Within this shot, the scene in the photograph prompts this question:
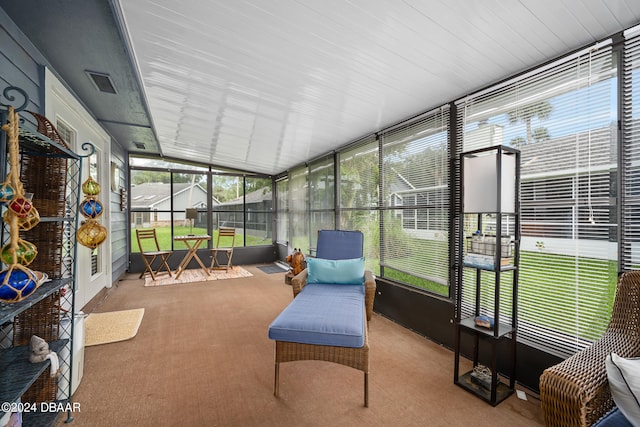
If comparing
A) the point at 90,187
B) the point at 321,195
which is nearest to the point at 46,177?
the point at 90,187

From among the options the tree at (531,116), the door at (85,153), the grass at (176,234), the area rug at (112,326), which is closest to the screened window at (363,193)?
the tree at (531,116)

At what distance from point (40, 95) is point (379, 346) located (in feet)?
12.1

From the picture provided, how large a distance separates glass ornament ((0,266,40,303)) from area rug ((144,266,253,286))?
440 cm

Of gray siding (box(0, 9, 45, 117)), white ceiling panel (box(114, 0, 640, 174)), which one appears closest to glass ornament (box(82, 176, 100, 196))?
gray siding (box(0, 9, 45, 117))

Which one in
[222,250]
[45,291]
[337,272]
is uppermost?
[45,291]

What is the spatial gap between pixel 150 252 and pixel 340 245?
15.0ft

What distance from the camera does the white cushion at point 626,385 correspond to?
44.3 inches

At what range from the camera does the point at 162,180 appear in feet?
22.1

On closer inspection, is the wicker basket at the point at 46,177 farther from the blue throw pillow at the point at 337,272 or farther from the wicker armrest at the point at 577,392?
the wicker armrest at the point at 577,392

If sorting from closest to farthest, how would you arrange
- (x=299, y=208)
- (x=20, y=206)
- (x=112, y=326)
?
(x=20, y=206) → (x=112, y=326) → (x=299, y=208)

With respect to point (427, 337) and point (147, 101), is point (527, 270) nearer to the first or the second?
point (427, 337)

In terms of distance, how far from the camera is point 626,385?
1.17 metres

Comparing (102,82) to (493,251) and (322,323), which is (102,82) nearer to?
(322,323)

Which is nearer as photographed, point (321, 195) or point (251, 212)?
point (321, 195)
